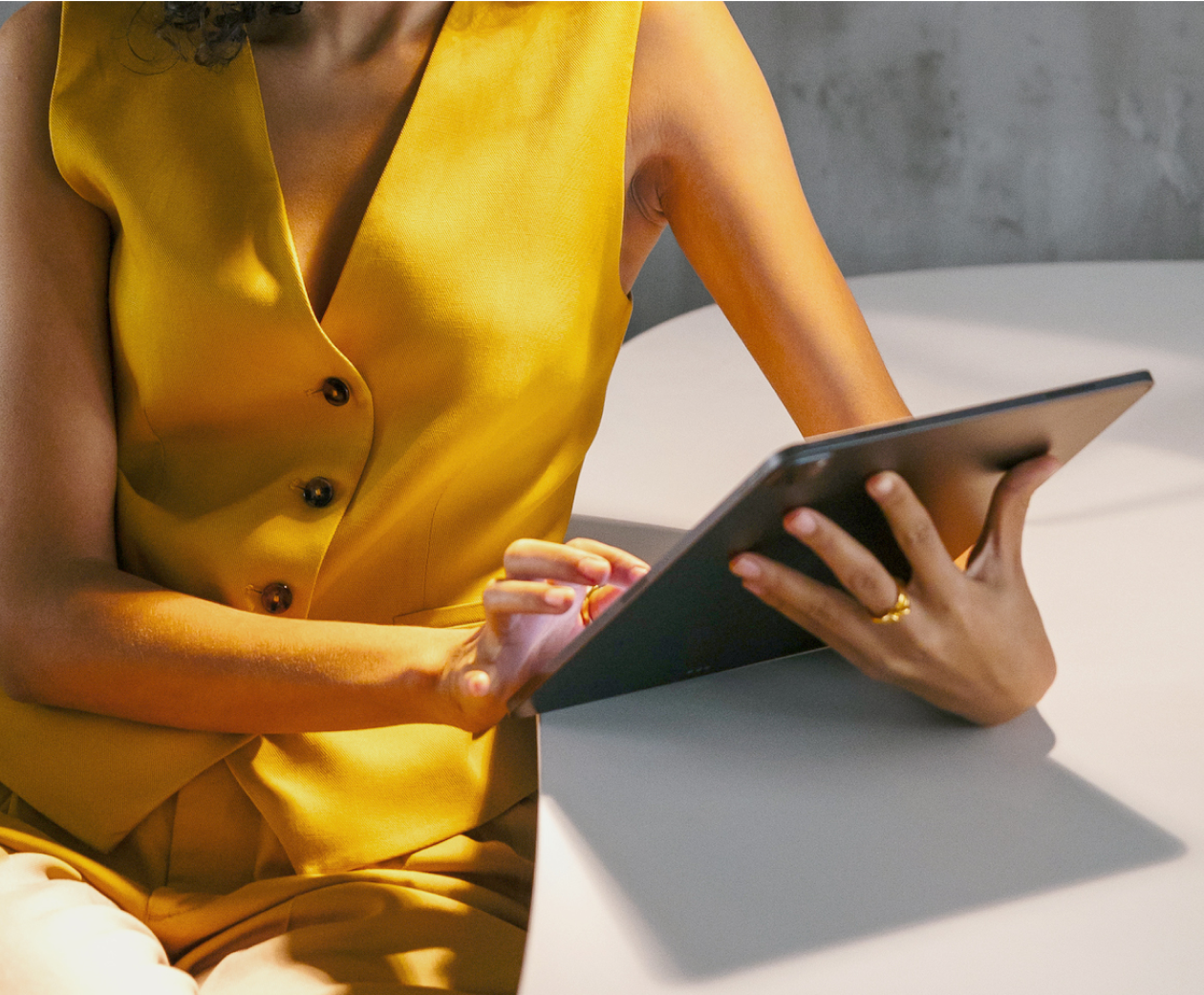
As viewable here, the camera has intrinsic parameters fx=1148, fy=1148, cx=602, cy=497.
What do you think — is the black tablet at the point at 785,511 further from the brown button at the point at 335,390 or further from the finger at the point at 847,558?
the brown button at the point at 335,390

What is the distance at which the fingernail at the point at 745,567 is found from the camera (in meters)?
0.51

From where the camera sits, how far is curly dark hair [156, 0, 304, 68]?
0.74 metres

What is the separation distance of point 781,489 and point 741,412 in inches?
31.5

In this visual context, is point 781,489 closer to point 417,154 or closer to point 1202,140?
point 417,154

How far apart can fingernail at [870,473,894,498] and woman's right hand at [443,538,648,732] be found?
0.14 m

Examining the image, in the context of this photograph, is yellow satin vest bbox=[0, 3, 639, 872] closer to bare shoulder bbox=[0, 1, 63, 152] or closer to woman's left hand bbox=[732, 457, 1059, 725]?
bare shoulder bbox=[0, 1, 63, 152]

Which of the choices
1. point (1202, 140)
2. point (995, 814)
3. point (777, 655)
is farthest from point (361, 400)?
point (1202, 140)

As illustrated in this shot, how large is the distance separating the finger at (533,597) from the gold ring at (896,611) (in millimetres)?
149

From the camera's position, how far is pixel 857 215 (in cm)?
204

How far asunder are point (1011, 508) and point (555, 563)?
229 mm

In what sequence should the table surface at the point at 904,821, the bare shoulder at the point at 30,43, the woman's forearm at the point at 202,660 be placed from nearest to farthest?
1. the table surface at the point at 904,821
2. the woman's forearm at the point at 202,660
3. the bare shoulder at the point at 30,43

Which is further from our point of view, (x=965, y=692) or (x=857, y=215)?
(x=857, y=215)

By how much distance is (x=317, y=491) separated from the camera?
724 millimetres

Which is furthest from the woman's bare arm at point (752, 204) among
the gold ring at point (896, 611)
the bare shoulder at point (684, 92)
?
the gold ring at point (896, 611)
